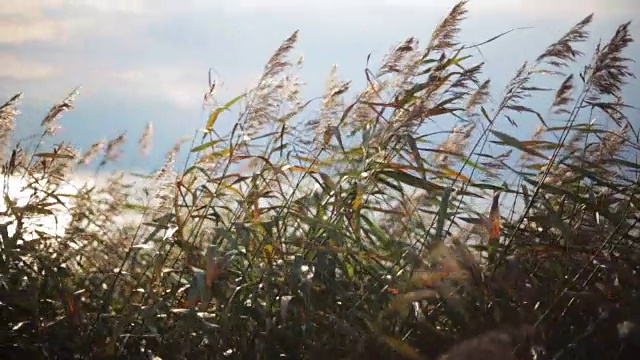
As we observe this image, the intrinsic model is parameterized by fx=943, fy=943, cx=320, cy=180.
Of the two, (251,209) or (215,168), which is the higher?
(215,168)

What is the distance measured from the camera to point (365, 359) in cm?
271

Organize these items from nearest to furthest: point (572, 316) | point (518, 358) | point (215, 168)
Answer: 1. point (518, 358)
2. point (572, 316)
3. point (215, 168)

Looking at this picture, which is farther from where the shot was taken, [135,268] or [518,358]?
[135,268]

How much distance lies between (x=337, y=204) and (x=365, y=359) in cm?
59

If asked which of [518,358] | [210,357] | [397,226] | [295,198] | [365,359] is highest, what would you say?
[295,198]

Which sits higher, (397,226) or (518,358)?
(397,226)

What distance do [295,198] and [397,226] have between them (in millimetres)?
357

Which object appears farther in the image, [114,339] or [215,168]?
[215,168]

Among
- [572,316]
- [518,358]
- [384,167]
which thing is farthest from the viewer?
[384,167]

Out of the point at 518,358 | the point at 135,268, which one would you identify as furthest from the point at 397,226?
the point at 135,268

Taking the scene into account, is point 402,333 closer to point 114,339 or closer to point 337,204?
point 337,204

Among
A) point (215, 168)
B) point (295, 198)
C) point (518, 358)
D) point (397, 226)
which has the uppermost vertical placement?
point (215, 168)

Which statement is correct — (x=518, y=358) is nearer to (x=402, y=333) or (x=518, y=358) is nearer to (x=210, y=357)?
(x=402, y=333)

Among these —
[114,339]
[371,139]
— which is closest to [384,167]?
[371,139]
